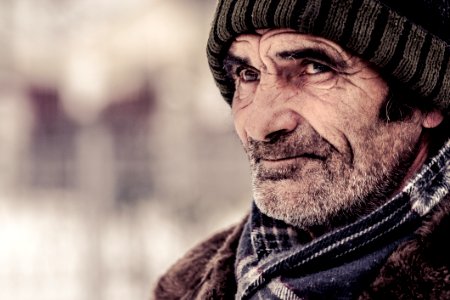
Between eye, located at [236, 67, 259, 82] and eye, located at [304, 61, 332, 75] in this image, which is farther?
eye, located at [236, 67, 259, 82]

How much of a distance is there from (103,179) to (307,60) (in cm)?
720

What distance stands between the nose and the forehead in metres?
0.12

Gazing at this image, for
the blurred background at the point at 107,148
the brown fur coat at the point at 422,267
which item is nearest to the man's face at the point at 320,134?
the brown fur coat at the point at 422,267

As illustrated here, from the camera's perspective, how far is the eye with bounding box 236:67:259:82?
205cm

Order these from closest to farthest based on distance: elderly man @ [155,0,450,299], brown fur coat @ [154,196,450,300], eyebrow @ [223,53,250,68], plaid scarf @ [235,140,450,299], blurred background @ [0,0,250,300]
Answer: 1. brown fur coat @ [154,196,450,300]
2. plaid scarf @ [235,140,450,299]
3. elderly man @ [155,0,450,299]
4. eyebrow @ [223,53,250,68]
5. blurred background @ [0,0,250,300]

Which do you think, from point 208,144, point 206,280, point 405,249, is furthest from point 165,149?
point 405,249

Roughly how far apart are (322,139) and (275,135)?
12cm

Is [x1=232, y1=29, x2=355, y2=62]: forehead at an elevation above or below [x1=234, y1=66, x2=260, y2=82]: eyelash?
above

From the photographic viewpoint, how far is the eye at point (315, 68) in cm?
191

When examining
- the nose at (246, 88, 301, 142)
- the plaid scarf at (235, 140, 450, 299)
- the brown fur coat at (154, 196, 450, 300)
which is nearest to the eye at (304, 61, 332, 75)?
the nose at (246, 88, 301, 142)

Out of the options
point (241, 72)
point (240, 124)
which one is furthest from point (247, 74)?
point (240, 124)

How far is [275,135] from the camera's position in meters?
1.86

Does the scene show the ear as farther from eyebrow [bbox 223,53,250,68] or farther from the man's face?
eyebrow [bbox 223,53,250,68]

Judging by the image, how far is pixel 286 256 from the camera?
1822mm
